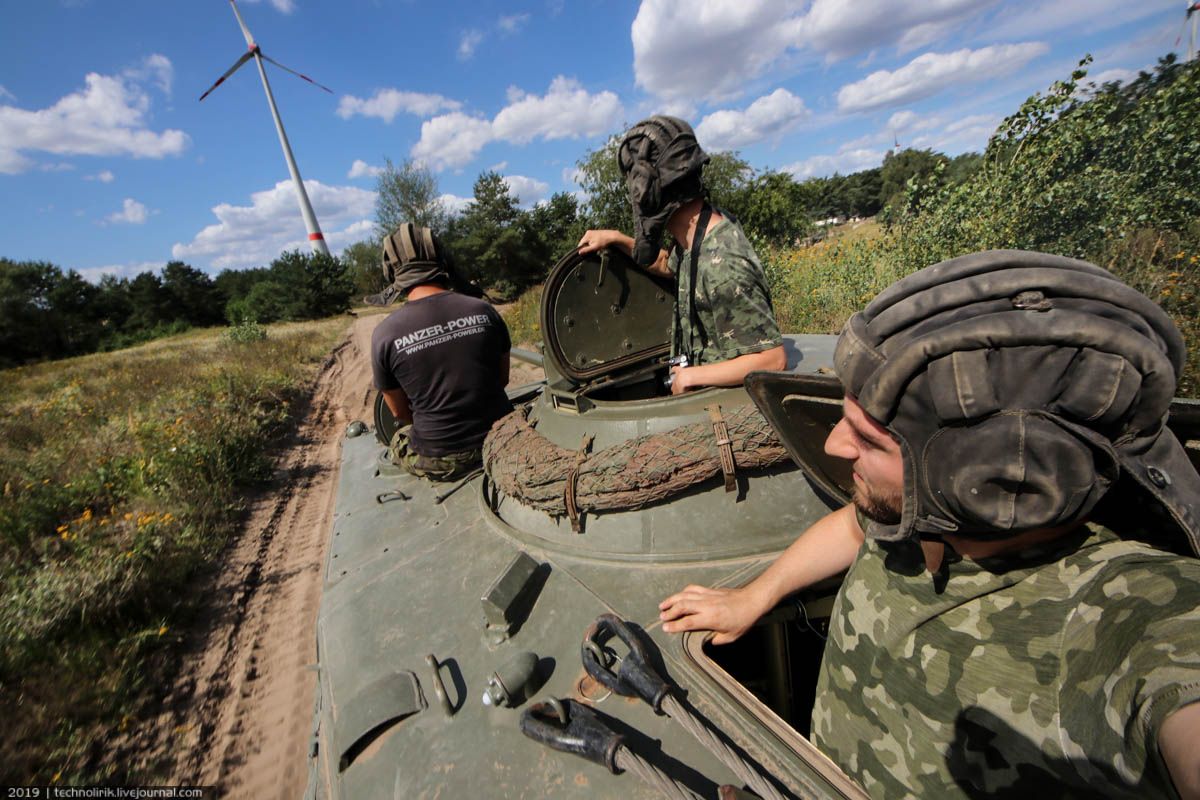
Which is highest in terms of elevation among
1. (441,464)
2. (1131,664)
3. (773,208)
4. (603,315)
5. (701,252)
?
(773,208)

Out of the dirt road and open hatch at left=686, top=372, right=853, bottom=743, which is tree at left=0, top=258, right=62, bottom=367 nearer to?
the dirt road

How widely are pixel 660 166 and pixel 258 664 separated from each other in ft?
15.5

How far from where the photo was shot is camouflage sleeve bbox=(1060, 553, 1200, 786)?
725 millimetres

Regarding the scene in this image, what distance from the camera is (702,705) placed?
1411 millimetres

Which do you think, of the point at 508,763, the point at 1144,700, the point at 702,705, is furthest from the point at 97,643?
the point at 1144,700

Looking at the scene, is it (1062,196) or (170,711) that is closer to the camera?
(170,711)

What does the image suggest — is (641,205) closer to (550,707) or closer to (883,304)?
(883,304)

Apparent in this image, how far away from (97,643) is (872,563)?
553cm

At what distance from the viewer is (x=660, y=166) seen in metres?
2.33

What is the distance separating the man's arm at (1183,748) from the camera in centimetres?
66

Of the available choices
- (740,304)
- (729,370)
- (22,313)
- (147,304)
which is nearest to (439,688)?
(729,370)

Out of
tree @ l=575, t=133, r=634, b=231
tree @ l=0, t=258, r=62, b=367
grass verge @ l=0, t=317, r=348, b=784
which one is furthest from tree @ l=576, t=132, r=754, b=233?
tree @ l=0, t=258, r=62, b=367

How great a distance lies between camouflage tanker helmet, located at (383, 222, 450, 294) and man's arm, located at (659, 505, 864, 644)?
8.42 ft

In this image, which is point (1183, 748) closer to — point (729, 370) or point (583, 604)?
point (583, 604)
